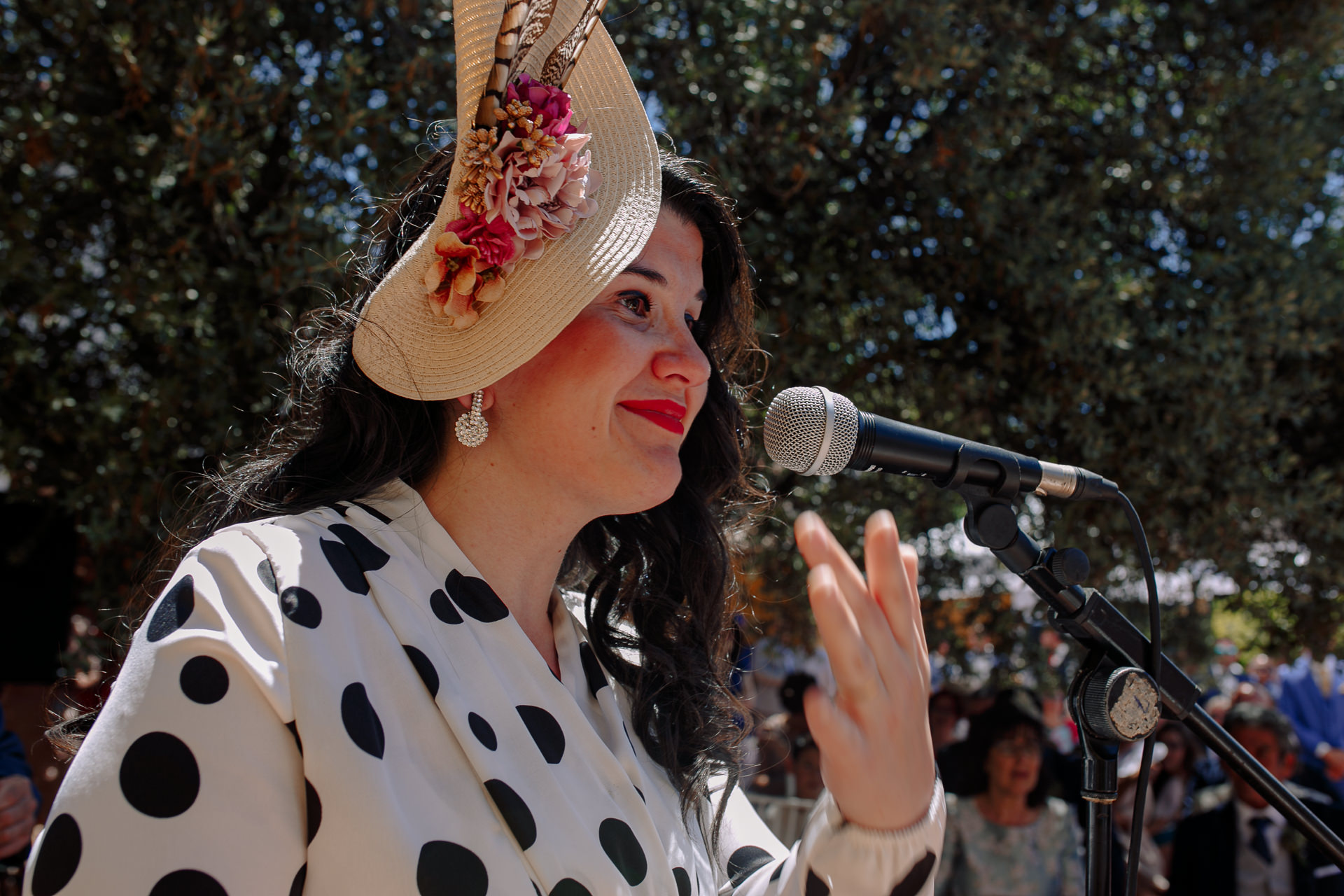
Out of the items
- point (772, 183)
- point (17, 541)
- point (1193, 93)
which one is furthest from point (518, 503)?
point (1193, 93)

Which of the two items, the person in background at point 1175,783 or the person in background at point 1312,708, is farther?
the person in background at point 1312,708

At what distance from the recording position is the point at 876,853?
Result: 1.13 meters

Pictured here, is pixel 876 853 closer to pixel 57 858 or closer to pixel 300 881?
pixel 300 881

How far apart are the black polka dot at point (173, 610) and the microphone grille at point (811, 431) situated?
34.8 inches

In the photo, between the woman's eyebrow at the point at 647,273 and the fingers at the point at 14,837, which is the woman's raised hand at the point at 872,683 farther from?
the fingers at the point at 14,837

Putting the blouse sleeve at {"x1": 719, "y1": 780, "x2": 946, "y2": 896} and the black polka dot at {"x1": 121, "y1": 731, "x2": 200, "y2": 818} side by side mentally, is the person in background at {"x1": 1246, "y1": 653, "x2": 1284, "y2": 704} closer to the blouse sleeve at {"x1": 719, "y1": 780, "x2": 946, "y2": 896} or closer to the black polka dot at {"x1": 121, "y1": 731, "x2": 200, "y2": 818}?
the blouse sleeve at {"x1": 719, "y1": 780, "x2": 946, "y2": 896}

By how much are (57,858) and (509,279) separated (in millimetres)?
1085

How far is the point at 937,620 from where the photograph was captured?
4.27 meters

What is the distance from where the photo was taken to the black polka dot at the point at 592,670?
6.23 ft

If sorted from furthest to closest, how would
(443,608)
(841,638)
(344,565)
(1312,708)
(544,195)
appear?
(1312,708) → (544,195) → (443,608) → (344,565) → (841,638)

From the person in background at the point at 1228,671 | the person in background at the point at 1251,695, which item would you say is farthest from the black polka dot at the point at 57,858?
the person in background at the point at 1228,671

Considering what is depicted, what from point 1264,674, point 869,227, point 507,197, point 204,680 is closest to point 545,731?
point 204,680

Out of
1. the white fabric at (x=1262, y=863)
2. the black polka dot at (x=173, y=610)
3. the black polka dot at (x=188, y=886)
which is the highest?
the black polka dot at (x=173, y=610)

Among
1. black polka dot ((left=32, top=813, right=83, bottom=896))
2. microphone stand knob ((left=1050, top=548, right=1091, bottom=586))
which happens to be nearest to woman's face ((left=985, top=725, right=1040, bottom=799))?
microphone stand knob ((left=1050, top=548, right=1091, bottom=586))
